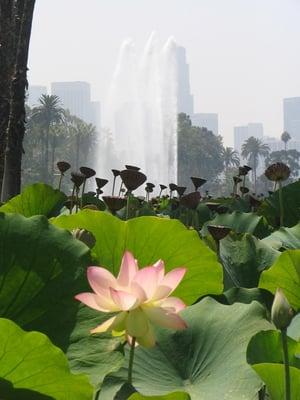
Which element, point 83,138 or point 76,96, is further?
point 76,96

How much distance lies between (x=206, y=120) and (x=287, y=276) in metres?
174

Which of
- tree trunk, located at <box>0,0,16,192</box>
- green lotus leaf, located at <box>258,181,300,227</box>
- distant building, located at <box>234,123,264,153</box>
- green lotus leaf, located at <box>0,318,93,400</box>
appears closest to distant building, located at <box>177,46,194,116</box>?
distant building, located at <box>234,123,264,153</box>

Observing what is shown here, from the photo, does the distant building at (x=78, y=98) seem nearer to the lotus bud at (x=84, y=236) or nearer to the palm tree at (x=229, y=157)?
the palm tree at (x=229, y=157)

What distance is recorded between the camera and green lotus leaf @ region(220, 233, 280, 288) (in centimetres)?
101

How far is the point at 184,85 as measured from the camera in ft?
517

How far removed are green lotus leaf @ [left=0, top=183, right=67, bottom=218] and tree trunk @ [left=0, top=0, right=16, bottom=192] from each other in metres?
3.01

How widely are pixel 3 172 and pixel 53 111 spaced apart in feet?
159

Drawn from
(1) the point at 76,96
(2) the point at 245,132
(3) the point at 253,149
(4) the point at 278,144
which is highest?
(1) the point at 76,96

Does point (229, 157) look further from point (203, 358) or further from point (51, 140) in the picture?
point (203, 358)

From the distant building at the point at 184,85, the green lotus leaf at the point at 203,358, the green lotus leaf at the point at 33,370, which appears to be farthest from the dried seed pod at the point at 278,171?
the distant building at the point at 184,85

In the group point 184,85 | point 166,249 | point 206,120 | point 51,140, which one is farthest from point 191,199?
point 206,120

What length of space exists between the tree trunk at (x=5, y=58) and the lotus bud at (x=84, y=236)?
3.90 meters

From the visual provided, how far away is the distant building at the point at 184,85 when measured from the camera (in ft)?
490

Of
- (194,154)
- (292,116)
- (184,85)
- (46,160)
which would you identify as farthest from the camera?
(292,116)
